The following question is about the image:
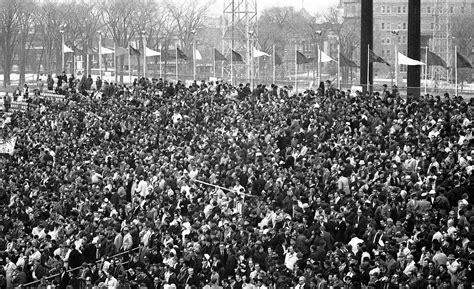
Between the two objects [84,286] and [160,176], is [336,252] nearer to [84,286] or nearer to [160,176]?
[84,286]

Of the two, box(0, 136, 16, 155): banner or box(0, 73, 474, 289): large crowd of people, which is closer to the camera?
box(0, 73, 474, 289): large crowd of people

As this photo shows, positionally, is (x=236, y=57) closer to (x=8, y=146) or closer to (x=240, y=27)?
(x=8, y=146)

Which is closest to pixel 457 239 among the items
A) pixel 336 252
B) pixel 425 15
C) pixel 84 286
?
pixel 336 252

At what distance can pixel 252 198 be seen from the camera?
27.5 m

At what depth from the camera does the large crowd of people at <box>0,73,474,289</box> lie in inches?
821

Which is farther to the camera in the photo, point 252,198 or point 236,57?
point 236,57

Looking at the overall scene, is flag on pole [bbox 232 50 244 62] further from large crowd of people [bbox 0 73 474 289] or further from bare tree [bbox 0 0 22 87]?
bare tree [bbox 0 0 22 87]

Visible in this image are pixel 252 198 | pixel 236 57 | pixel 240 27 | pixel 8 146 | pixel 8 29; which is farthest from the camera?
pixel 8 29

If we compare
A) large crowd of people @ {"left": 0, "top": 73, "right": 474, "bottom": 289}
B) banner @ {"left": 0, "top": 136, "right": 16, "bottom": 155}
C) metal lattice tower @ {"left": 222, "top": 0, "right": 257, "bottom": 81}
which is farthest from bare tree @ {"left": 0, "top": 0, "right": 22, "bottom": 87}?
large crowd of people @ {"left": 0, "top": 73, "right": 474, "bottom": 289}

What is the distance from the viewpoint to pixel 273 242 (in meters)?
22.6

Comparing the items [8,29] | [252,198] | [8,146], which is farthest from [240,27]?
[252,198]

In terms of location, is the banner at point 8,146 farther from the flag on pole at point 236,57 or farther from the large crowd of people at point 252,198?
the flag on pole at point 236,57

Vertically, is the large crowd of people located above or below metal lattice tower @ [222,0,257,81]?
below

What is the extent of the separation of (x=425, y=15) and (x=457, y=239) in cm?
11721
